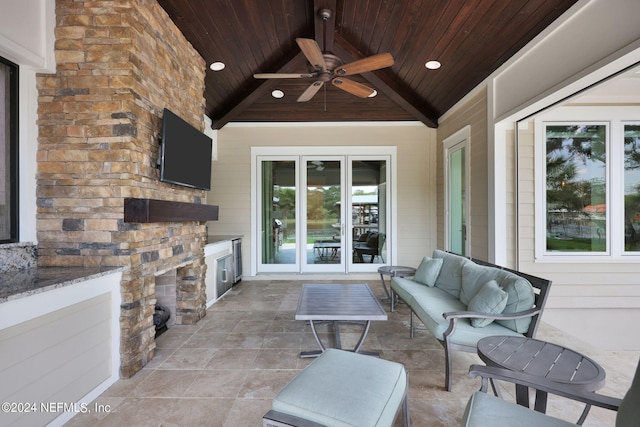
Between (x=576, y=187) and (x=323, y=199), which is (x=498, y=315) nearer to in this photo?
(x=576, y=187)

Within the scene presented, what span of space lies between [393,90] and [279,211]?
303 centimetres

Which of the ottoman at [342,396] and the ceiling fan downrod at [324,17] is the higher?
the ceiling fan downrod at [324,17]

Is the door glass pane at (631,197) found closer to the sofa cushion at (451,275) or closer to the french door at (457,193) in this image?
the french door at (457,193)

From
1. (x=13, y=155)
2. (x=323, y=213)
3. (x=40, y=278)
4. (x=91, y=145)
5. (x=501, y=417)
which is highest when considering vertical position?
(x=91, y=145)

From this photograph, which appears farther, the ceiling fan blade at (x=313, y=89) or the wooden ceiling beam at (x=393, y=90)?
the wooden ceiling beam at (x=393, y=90)

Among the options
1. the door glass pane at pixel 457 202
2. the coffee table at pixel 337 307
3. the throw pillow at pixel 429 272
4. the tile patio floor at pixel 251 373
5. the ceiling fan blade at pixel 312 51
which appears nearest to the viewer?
the tile patio floor at pixel 251 373

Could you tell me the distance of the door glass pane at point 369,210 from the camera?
20.6 ft

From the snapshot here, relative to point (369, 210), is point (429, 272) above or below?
below

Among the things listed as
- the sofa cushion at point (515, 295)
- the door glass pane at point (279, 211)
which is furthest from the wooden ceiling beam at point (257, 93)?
the sofa cushion at point (515, 295)

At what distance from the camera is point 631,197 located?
404cm

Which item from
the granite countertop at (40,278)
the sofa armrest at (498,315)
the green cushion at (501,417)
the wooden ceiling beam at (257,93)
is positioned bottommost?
the green cushion at (501,417)

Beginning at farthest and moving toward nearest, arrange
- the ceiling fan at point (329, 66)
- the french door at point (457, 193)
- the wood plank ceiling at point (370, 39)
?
the french door at point (457, 193) < the wood plank ceiling at point (370, 39) < the ceiling fan at point (329, 66)

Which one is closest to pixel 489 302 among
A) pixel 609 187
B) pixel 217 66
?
pixel 609 187

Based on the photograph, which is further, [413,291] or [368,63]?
[413,291]
